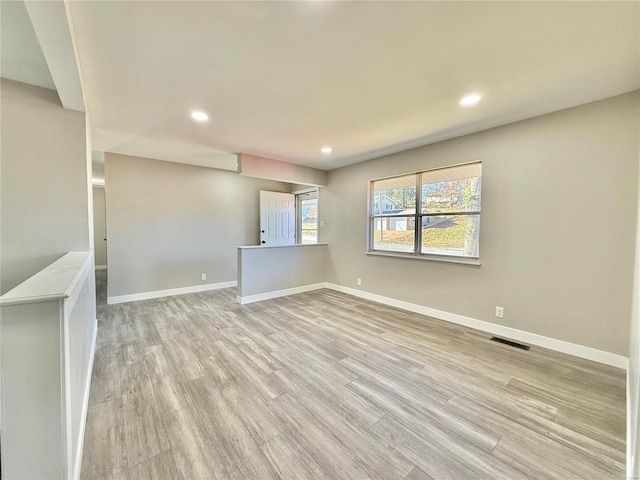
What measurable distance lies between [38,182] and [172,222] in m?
2.56

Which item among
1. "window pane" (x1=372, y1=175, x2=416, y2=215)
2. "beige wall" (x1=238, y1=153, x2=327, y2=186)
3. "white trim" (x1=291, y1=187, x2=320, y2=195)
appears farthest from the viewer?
"white trim" (x1=291, y1=187, x2=320, y2=195)

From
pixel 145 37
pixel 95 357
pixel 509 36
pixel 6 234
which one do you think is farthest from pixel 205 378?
pixel 509 36

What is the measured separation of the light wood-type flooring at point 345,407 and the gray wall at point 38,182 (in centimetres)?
115

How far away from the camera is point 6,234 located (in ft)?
6.74

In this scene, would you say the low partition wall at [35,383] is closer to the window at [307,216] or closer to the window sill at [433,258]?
the window sill at [433,258]

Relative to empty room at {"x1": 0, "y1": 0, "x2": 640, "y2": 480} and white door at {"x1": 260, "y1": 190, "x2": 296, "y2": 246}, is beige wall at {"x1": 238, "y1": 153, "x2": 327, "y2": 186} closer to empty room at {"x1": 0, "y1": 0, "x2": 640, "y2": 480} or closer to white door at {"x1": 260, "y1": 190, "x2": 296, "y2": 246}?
empty room at {"x1": 0, "y1": 0, "x2": 640, "y2": 480}

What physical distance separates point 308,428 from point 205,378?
3.44 ft

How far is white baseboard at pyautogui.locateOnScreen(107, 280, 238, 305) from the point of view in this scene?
418 cm

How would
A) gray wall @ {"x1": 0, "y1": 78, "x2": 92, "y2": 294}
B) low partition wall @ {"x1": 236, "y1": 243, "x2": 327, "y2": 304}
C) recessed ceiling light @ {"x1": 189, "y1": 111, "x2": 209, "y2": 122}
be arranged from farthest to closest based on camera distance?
low partition wall @ {"x1": 236, "y1": 243, "x2": 327, "y2": 304} → recessed ceiling light @ {"x1": 189, "y1": 111, "x2": 209, "y2": 122} → gray wall @ {"x1": 0, "y1": 78, "x2": 92, "y2": 294}

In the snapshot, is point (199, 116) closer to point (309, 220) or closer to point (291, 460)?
point (291, 460)

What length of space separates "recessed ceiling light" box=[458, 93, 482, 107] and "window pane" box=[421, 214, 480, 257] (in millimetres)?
1374

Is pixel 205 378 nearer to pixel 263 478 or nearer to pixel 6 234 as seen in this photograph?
pixel 263 478

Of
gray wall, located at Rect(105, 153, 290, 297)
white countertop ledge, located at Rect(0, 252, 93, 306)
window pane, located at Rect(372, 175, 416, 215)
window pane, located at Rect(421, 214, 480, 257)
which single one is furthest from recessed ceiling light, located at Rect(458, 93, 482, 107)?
gray wall, located at Rect(105, 153, 290, 297)

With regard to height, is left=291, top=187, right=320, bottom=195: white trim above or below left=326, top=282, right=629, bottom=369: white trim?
above
